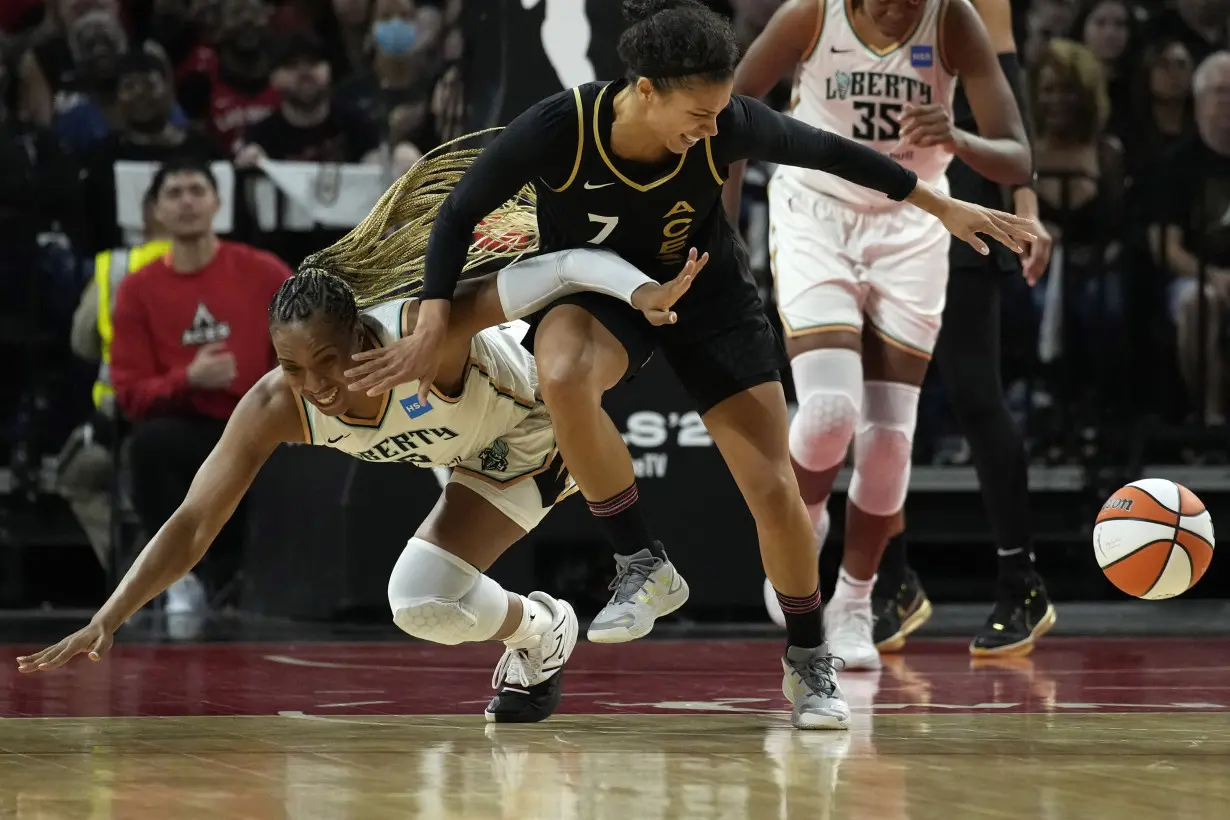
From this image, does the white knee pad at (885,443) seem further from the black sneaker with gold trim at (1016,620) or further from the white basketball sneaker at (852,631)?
the black sneaker with gold trim at (1016,620)

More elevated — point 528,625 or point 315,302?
point 315,302

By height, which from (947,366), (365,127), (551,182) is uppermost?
(365,127)

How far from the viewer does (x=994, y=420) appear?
5.64 metres

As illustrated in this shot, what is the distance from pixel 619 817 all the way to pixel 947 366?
3.22m

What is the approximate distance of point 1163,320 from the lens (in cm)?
744

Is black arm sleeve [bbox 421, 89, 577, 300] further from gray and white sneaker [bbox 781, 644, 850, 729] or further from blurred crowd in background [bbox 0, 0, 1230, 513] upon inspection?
blurred crowd in background [bbox 0, 0, 1230, 513]

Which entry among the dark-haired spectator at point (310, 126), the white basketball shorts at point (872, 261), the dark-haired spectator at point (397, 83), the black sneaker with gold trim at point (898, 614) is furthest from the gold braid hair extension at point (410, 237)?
the dark-haired spectator at point (310, 126)

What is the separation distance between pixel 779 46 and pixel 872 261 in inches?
27.6

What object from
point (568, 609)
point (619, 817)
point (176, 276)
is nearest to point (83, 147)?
point (176, 276)

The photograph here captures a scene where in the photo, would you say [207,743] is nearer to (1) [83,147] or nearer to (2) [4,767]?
(2) [4,767]

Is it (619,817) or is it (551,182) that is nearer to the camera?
(619,817)

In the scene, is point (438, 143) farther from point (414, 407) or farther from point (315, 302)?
point (315, 302)

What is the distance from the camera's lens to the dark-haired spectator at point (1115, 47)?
7.85 metres

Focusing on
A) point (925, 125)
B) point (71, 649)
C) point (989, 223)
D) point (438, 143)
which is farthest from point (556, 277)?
point (438, 143)
